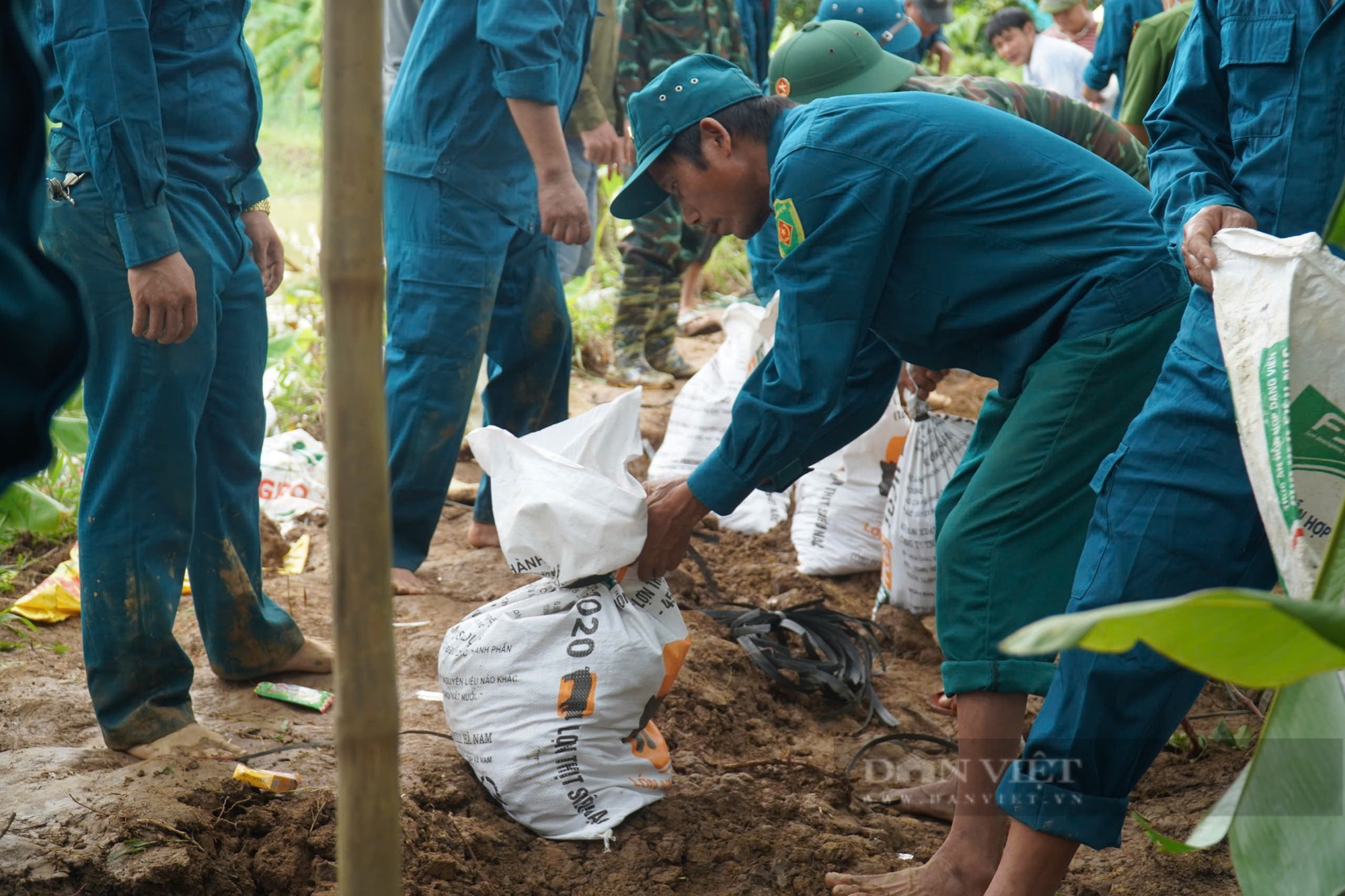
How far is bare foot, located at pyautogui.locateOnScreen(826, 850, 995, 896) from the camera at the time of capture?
2088 millimetres

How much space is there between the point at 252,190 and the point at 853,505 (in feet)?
6.78

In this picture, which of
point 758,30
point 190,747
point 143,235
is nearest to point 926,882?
point 190,747

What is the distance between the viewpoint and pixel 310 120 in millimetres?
11031

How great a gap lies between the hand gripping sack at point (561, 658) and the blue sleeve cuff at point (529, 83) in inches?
47.2

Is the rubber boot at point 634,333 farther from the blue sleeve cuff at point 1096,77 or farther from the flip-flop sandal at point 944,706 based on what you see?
the flip-flop sandal at point 944,706

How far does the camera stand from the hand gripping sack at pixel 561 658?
2217 millimetres

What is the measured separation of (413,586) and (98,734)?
1012mm

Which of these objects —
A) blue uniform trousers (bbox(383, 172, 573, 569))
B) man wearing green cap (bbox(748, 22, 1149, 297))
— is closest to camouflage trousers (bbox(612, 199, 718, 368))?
man wearing green cap (bbox(748, 22, 1149, 297))

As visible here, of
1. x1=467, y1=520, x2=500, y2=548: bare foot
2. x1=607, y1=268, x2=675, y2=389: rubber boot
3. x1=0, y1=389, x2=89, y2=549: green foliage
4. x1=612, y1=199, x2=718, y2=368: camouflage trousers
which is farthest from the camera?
x1=607, y1=268, x2=675, y2=389: rubber boot

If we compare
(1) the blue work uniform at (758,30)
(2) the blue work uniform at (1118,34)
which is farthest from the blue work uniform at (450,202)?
(2) the blue work uniform at (1118,34)

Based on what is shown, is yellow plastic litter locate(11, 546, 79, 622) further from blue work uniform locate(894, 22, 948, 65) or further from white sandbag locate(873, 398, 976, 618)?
blue work uniform locate(894, 22, 948, 65)

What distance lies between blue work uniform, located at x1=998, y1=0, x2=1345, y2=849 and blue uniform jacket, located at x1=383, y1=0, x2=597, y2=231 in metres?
1.77

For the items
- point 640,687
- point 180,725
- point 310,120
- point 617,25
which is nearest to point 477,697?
point 640,687

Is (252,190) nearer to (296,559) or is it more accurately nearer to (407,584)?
(407,584)
